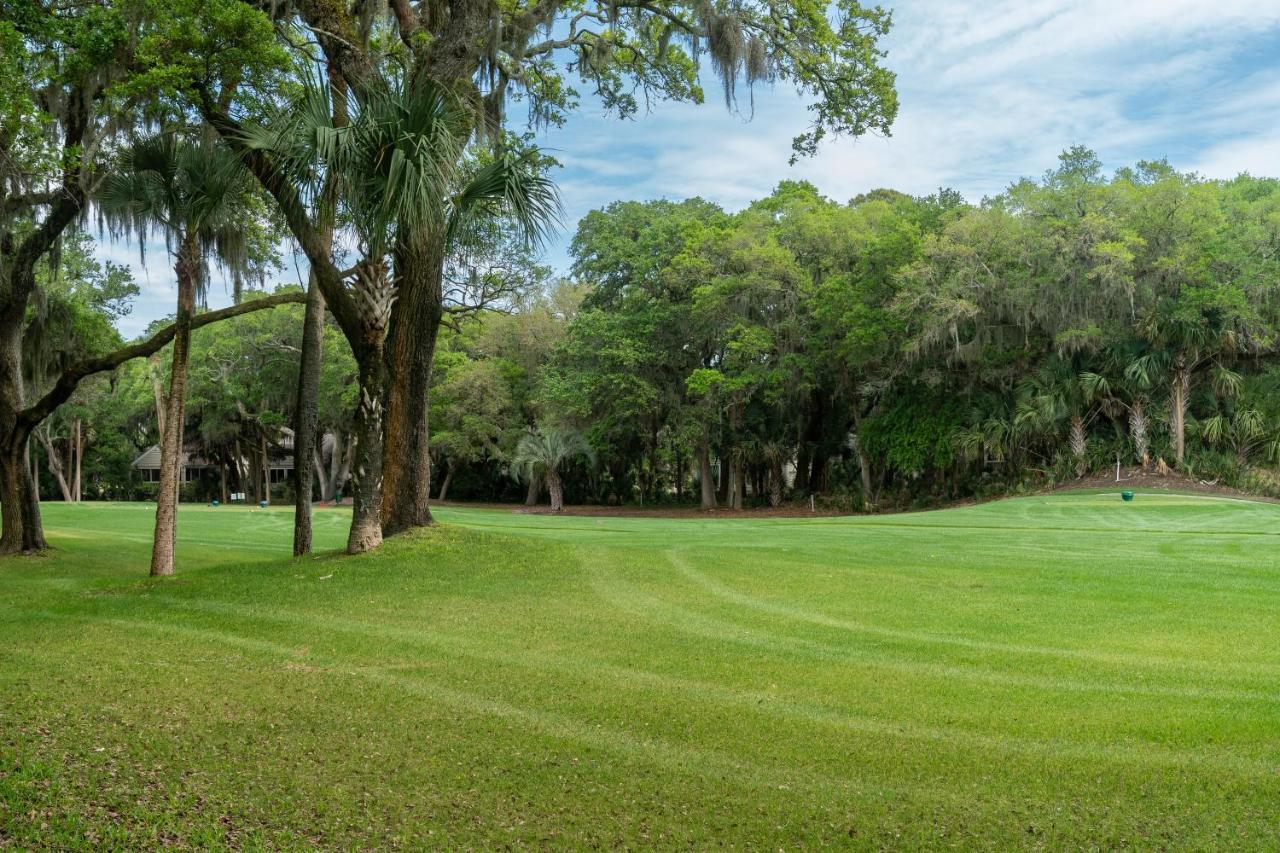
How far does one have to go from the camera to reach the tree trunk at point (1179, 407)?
98.6 ft

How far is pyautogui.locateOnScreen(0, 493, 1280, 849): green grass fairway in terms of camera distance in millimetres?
4605

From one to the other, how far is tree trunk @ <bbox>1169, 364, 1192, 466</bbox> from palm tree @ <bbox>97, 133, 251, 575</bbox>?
91.9 feet

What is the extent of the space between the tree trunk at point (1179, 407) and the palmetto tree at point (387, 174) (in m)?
26.0

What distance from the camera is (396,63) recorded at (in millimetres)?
14297

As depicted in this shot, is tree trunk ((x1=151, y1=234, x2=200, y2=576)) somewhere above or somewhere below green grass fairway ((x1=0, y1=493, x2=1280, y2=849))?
above

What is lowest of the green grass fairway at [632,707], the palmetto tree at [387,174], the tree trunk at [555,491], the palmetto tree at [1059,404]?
the green grass fairway at [632,707]

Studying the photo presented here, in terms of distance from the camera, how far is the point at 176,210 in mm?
12531

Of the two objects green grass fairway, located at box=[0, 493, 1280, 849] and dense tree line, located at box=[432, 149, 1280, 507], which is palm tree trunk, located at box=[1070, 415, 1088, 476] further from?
green grass fairway, located at box=[0, 493, 1280, 849]

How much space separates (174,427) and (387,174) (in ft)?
16.0

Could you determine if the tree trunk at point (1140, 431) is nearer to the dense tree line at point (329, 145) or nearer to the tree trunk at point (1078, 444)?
the tree trunk at point (1078, 444)

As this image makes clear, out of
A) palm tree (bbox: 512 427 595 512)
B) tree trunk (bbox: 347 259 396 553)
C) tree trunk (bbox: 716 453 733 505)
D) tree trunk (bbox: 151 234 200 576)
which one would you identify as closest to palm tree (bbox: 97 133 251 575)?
tree trunk (bbox: 151 234 200 576)

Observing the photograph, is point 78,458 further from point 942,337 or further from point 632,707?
point 632,707

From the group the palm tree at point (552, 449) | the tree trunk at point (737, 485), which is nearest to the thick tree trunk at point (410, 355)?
the tree trunk at point (737, 485)

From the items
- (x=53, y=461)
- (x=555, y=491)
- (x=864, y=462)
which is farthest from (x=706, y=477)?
(x=53, y=461)
